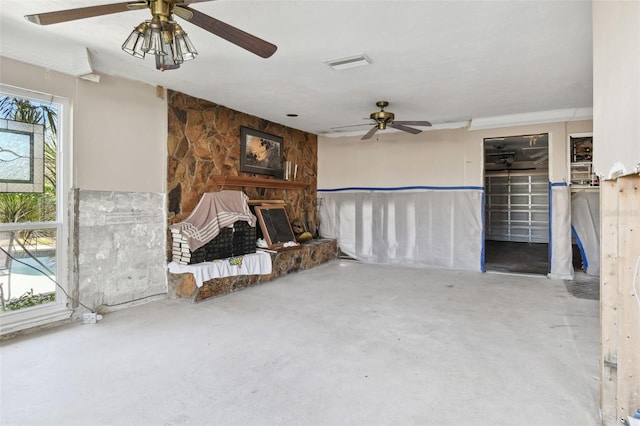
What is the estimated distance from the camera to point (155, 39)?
7.42ft

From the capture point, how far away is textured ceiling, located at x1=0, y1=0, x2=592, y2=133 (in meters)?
2.74

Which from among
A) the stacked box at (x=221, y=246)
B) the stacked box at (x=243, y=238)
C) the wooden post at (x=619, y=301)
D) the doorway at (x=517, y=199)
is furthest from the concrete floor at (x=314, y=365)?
the doorway at (x=517, y=199)

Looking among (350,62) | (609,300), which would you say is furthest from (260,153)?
(609,300)

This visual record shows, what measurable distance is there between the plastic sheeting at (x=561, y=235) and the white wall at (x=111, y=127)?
6010 millimetres

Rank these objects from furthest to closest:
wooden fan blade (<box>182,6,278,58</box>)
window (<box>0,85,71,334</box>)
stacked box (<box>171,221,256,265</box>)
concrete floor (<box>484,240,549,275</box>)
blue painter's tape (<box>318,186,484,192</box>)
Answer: concrete floor (<box>484,240,549,275</box>) → blue painter's tape (<box>318,186,484,192</box>) → stacked box (<box>171,221,256,265</box>) → window (<box>0,85,71,334</box>) → wooden fan blade (<box>182,6,278,58</box>)

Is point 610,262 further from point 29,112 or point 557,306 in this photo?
point 29,112

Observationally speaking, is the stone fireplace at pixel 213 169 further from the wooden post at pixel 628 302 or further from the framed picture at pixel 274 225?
the wooden post at pixel 628 302

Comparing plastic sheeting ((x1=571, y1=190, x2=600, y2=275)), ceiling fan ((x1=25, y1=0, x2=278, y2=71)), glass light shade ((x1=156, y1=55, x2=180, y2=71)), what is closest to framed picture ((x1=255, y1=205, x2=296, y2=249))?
glass light shade ((x1=156, y1=55, x2=180, y2=71))

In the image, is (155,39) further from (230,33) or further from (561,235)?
(561,235)

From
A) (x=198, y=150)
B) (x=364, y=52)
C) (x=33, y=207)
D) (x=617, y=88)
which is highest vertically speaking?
(x=364, y=52)

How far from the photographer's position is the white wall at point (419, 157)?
5984 mm

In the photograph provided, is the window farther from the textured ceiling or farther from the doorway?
the doorway

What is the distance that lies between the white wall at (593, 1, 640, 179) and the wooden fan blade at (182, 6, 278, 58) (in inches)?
68.8

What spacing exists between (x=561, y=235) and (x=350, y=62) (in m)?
4.61
